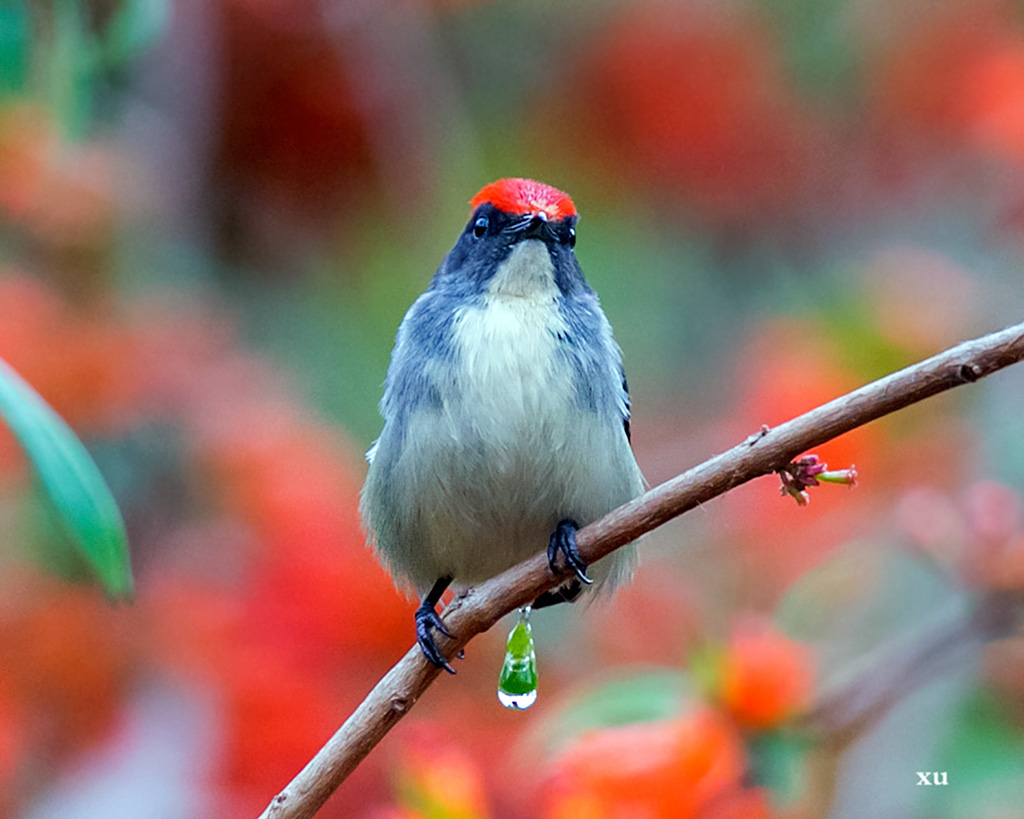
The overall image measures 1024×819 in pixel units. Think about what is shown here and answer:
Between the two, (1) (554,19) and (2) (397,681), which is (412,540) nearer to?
(2) (397,681)

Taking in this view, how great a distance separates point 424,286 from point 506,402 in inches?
38.9

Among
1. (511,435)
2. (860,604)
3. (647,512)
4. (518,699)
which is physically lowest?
(518,699)

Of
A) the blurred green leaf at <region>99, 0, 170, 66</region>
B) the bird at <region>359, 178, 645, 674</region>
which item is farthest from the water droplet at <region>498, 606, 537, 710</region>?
the blurred green leaf at <region>99, 0, 170, 66</region>

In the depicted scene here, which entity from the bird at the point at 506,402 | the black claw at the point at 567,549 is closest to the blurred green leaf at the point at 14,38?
the bird at the point at 506,402

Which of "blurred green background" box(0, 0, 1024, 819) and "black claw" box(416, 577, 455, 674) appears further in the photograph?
"blurred green background" box(0, 0, 1024, 819)

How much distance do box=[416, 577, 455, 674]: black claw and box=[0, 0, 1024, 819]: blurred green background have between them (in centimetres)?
22

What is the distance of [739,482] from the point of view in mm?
985

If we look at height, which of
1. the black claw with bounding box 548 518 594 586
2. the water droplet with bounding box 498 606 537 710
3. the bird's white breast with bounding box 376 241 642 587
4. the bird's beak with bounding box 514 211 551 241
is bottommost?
the water droplet with bounding box 498 606 537 710

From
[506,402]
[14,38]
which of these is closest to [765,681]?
Result: [506,402]

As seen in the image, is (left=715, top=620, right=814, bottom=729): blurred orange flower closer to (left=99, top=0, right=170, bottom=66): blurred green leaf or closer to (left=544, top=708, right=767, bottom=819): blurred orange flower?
(left=544, top=708, right=767, bottom=819): blurred orange flower

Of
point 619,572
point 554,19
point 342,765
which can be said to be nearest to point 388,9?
point 554,19

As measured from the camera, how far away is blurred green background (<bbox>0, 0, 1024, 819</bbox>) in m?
1.79

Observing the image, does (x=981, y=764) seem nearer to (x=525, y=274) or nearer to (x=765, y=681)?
(x=765, y=681)

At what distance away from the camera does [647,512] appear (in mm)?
1060
